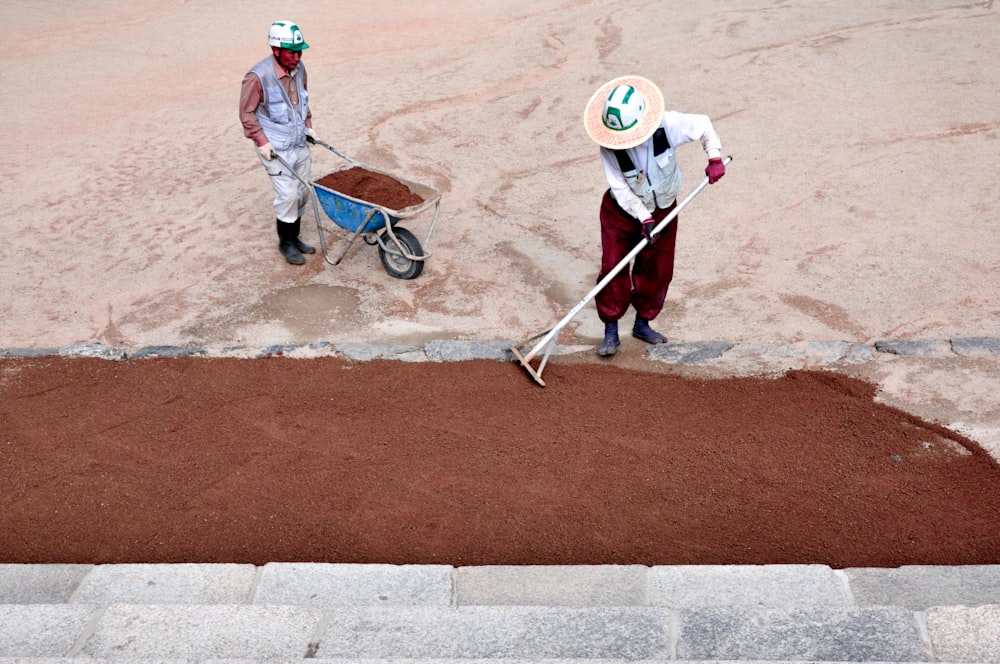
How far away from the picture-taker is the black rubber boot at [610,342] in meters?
5.73

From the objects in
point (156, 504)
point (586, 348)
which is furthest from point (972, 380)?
point (156, 504)

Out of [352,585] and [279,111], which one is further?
[279,111]

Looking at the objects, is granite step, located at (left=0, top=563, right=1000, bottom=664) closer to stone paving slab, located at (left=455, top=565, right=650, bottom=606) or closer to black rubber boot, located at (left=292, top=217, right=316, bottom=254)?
stone paving slab, located at (left=455, top=565, right=650, bottom=606)

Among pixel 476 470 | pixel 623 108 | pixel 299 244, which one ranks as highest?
pixel 623 108

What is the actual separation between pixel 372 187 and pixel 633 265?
2232mm

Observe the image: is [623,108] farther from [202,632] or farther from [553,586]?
[202,632]

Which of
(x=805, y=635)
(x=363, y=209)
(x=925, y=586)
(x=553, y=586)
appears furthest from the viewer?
(x=363, y=209)

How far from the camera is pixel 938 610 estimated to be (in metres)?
2.80

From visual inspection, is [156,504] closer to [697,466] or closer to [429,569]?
[429,569]

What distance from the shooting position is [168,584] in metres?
3.59

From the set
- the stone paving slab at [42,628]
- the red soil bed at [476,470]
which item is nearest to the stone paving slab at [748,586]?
the red soil bed at [476,470]

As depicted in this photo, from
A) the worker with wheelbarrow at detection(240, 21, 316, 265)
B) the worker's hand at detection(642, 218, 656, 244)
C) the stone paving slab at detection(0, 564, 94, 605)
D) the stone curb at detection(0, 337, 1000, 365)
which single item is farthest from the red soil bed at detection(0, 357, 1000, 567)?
the worker with wheelbarrow at detection(240, 21, 316, 265)

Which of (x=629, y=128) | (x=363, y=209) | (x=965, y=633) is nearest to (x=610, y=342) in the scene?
(x=629, y=128)

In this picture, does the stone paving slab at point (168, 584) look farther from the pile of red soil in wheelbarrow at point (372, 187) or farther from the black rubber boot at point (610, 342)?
the pile of red soil in wheelbarrow at point (372, 187)
